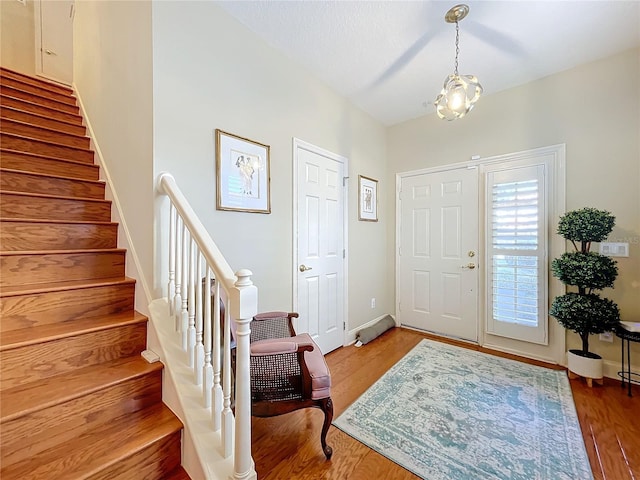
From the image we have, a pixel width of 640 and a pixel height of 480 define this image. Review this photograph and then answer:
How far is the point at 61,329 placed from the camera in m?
1.29

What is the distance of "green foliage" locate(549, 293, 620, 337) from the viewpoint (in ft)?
6.85

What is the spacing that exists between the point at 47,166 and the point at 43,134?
48 cm

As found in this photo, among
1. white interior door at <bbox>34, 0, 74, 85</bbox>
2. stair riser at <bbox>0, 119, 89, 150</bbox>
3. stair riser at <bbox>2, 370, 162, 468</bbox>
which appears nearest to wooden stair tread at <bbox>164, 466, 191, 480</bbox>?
stair riser at <bbox>2, 370, 162, 468</bbox>

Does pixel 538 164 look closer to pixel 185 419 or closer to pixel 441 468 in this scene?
pixel 441 468

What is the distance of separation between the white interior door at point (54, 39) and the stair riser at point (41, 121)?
72.7 inches

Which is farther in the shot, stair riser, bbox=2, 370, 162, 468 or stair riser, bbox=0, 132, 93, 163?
stair riser, bbox=0, 132, 93, 163

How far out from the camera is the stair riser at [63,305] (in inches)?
49.4

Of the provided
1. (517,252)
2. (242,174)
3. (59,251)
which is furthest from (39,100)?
(517,252)

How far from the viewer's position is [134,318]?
1479mm

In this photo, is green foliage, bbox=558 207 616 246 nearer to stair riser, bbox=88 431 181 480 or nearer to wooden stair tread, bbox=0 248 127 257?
stair riser, bbox=88 431 181 480

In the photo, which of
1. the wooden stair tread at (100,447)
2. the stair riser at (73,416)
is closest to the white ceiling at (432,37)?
the stair riser at (73,416)

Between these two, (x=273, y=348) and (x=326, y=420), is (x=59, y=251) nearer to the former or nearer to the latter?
(x=273, y=348)

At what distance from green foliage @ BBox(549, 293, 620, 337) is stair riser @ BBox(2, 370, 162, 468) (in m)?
2.99

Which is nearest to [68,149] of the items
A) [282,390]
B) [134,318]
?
[134,318]
